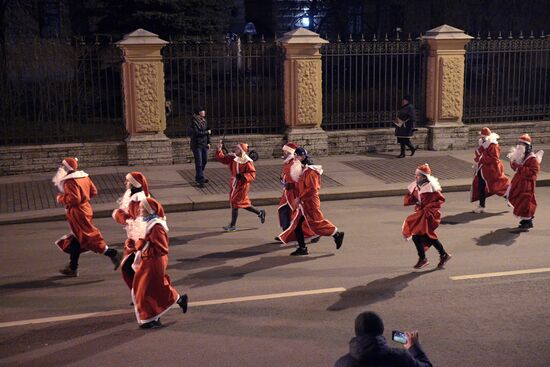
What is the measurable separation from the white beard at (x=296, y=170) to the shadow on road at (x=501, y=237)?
297cm

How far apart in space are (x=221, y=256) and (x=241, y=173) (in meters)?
1.82

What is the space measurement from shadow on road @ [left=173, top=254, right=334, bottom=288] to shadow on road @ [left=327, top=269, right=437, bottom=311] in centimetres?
144

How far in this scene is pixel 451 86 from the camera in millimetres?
20156

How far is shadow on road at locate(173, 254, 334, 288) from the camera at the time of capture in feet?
32.6

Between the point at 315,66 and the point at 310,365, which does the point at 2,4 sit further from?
the point at 310,365

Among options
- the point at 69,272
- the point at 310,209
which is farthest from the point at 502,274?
the point at 69,272

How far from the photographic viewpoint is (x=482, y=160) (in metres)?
13.6

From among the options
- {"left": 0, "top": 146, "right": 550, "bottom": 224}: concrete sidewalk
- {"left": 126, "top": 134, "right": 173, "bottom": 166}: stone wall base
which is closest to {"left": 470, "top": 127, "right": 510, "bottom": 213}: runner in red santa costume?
{"left": 0, "top": 146, "right": 550, "bottom": 224}: concrete sidewalk

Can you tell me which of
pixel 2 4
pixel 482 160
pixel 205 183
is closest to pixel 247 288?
pixel 482 160

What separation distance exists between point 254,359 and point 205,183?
365 inches

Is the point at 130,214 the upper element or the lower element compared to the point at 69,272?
upper

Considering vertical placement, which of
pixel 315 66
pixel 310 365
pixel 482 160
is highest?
pixel 315 66

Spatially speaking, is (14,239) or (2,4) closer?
(14,239)

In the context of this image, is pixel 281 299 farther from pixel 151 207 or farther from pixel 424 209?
pixel 424 209
